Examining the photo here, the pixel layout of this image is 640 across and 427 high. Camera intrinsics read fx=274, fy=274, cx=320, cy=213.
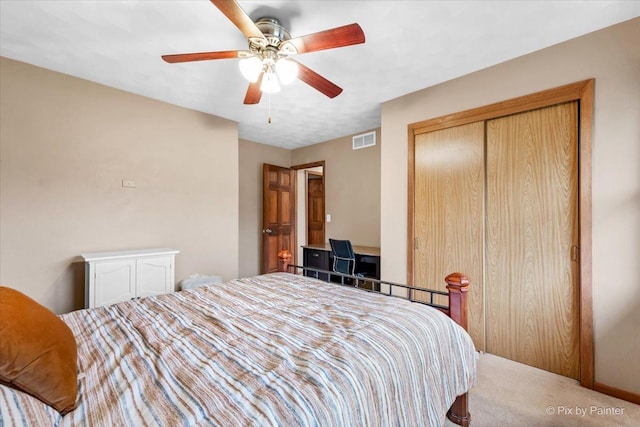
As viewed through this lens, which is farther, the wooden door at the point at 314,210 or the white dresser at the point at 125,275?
the wooden door at the point at 314,210

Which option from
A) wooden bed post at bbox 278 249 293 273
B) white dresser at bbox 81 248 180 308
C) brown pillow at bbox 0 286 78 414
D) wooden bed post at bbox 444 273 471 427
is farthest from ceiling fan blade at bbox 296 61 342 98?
white dresser at bbox 81 248 180 308

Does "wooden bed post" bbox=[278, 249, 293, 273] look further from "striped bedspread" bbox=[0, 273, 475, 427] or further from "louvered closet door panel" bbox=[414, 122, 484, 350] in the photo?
"louvered closet door panel" bbox=[414, 122, 484, 350]

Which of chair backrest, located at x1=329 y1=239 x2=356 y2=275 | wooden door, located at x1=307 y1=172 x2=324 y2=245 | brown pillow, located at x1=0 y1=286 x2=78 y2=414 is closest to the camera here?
brown pillow, located at x1=0 y1=286 x2=78 y2=414

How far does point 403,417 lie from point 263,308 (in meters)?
0.84

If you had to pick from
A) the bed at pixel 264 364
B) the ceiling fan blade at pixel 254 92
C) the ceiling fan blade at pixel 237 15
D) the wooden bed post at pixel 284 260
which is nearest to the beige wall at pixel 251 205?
the wooden bed post at pixel 284 260

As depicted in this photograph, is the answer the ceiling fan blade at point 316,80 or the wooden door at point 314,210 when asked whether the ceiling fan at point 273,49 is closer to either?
the ceiling fan blade at point 316,80

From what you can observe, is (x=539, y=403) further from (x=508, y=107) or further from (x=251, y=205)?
(x=251, y=205)

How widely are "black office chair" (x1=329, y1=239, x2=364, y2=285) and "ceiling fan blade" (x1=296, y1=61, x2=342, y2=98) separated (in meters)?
1.91

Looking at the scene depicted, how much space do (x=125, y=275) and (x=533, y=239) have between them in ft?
11.9

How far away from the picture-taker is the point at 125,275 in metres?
2.58

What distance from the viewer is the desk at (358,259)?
11.7ft

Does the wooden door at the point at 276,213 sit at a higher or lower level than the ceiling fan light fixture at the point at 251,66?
lower

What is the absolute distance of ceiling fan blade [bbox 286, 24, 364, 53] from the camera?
1.47 m

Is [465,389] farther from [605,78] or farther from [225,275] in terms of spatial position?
[225,275]
